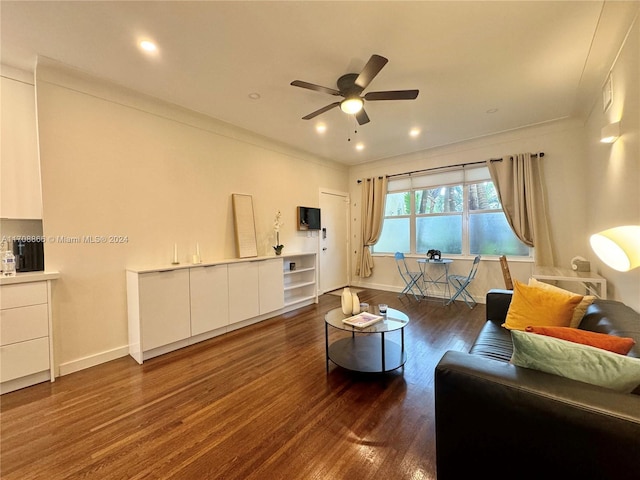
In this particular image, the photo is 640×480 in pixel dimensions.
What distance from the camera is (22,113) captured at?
2.52 m

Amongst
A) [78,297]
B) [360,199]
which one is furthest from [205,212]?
[360,199]

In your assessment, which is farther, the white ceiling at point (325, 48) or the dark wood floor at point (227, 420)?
the white ceiling at point (325, 48)

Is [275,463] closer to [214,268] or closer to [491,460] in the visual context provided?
[491,460]

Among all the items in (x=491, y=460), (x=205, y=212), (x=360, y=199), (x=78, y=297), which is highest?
(x=360, y=199)

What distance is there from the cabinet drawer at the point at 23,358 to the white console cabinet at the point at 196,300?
0.66 meters

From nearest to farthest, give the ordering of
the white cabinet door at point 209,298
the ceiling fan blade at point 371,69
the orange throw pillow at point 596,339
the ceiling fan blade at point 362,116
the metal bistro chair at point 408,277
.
Result: the orange throw pillow at point 596,339, the ceiling fan blade at point 371,69, the ceiling fan blade at point 362,116, the white cabinet door at point 209,298, the metal bistro chair at point 408,277

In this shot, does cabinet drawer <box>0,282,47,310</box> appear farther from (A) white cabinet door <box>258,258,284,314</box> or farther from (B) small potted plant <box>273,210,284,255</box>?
(B) small potted plant <box>273,210,284,255</box>

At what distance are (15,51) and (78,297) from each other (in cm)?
220

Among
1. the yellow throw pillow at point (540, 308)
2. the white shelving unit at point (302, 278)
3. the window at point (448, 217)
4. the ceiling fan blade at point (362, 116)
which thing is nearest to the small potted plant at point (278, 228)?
the white shelving unit at point (302, 278)

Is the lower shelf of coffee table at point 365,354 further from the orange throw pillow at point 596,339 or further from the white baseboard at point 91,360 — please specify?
the white baseboard at point 91,360

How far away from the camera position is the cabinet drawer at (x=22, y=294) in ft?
7.17

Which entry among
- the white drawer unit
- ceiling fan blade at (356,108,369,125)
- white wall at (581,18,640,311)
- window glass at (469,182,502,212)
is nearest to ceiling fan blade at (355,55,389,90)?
ceiling fan blade at (356,108,369,125)

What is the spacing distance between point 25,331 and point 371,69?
11.8 feet

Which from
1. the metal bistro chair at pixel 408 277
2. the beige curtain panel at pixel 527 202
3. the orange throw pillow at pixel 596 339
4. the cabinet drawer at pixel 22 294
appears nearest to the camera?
the orange throw pillow at pixel 596 339
